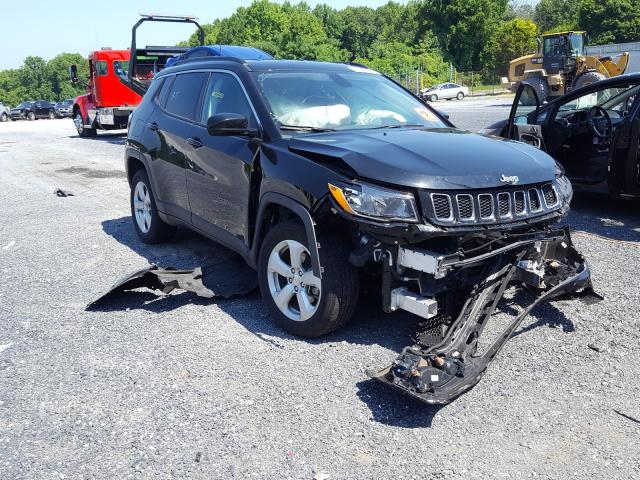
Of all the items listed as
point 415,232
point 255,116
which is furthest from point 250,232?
point 415,232

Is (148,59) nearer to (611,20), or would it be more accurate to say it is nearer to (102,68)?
(102,68)

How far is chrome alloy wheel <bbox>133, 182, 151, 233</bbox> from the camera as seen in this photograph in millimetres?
6980

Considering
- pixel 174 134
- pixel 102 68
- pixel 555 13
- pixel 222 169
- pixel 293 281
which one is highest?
pixel 555 13

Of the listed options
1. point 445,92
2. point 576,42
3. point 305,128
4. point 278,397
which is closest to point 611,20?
point 445,92

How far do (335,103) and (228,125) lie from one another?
0.92 m

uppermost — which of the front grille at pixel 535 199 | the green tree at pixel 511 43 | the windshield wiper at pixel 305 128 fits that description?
the green tree at pixel 511 43

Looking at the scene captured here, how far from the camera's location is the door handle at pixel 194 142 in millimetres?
5537

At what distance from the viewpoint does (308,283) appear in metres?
4.29

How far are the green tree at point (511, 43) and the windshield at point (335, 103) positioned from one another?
6481 cm

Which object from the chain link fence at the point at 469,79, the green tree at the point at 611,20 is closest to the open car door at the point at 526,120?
the chain link fence at the point at 469,79

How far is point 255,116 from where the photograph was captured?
487 centimetres

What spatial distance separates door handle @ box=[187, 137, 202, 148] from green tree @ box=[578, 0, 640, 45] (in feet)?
222

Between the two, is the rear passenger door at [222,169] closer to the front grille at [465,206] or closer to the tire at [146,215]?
the tire at [146,215]

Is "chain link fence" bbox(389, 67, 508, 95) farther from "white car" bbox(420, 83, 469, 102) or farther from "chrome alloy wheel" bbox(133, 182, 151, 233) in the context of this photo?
"chrome alloy wheel" bbox(133, 182, 151, 233)
